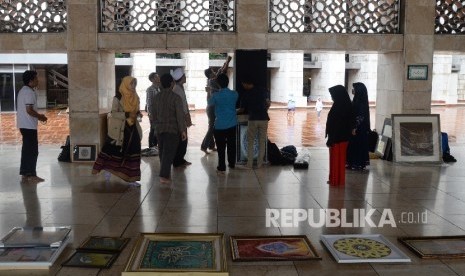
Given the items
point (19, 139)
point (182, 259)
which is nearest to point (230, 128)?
point (182, 259)

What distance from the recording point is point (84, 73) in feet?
29.1

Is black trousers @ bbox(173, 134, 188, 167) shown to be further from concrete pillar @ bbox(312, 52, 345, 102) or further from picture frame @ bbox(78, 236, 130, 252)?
concrete pillar @ bbox(312, 52, 345, 102)

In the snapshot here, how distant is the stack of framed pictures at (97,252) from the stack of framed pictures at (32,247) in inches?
6.3

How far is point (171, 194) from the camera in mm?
6543

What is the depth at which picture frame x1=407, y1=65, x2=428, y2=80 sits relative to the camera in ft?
30.4

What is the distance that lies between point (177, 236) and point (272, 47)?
511 centimetres

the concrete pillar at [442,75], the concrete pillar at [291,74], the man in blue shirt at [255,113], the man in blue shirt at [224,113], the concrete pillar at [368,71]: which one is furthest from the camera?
the concrete pillar at [368,71]

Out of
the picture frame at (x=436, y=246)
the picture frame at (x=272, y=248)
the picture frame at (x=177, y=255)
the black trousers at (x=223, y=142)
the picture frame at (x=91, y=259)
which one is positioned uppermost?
the black trousers at (x=223, y=142)

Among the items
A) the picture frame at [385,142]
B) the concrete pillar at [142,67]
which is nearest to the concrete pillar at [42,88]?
the concrete pillar at [142,67]

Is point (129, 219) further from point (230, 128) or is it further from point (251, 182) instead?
point (230, 128)

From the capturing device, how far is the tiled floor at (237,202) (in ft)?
13.8

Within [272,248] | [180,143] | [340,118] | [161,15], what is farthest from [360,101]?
[272,248]
